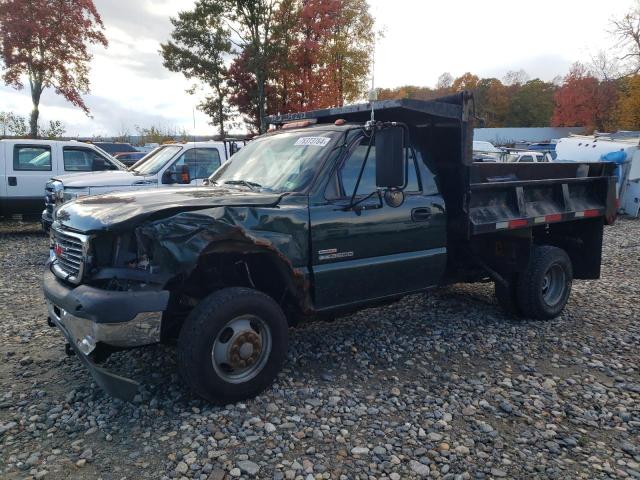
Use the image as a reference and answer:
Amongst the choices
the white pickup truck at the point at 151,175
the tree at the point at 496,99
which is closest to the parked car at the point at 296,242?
the white pickup truck at the point at 151,175

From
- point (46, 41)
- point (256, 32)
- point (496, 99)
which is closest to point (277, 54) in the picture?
point (256, 32)

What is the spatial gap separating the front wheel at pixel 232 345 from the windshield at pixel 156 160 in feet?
21.5

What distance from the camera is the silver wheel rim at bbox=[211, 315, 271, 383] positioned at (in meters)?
3.62

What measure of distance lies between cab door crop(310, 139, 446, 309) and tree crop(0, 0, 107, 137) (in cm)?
1778

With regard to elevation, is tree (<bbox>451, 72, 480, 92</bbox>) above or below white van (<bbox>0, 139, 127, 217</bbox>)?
above

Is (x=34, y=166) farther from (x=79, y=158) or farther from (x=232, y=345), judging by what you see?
(x=232, y=345)

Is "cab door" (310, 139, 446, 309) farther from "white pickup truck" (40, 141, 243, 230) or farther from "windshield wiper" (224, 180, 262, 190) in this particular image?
"white pickup truck" (40, 141, 243, 230)

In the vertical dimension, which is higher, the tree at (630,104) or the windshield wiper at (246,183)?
the tree at (630,104)

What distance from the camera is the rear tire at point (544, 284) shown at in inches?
219

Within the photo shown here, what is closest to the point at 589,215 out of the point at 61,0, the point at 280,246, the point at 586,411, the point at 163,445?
the point at 586,411

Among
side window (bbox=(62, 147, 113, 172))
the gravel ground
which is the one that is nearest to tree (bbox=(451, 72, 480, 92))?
side window (bbox=(62, 147, 113, 172))

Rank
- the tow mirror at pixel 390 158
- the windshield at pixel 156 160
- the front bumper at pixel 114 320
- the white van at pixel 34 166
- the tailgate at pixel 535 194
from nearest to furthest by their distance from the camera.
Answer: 1. the front bumper at pixel 114 320
2. the tow mirror at pixel 390 158
3. the tailgate at pixel 535 194
4. the windshield at pixel 156 160
5. the white van at pixel 34 166

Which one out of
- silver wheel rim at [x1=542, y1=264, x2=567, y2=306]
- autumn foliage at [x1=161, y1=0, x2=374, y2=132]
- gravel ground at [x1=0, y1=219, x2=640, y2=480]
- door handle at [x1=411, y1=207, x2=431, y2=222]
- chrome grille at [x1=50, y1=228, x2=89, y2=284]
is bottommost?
gravel ground at [x1=0, y1=219, x2=640, y2=480]

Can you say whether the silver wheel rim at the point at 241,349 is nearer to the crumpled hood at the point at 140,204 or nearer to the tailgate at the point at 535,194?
the crumpled hood at the point at 140,204
